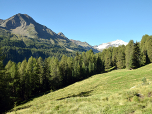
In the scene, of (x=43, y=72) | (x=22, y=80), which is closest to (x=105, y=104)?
(x=22, y=80)

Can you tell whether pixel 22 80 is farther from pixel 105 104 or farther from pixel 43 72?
pixel 105 104

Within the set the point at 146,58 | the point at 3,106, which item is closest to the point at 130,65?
the point at 146,58

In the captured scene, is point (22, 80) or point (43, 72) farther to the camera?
point (43, 72)

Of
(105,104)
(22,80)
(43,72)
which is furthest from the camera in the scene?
(43,72)

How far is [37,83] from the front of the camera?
46.5 meters

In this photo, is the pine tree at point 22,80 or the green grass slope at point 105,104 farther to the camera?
the pine tree at point 22,80

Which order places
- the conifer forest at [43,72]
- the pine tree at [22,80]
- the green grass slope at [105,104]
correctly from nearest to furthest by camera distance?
the green grass slope at [105,104] → the conifer forest at [43,72] → the pine tree at [22,80]

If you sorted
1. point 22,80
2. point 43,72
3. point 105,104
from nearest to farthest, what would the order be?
point 105,104 → point 22,80 → point 43,72

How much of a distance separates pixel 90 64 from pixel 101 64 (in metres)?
15.3

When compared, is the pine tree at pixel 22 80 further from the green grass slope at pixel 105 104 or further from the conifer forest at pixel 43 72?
the green grass slope at pixel 105 104

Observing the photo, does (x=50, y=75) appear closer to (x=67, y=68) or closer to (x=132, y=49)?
(x=67, y=68)

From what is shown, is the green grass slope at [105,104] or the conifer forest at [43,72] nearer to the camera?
the green grass slope at [105,104]

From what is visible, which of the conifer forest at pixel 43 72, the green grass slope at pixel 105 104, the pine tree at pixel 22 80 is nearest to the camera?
the green grass slope at pixel 105 104

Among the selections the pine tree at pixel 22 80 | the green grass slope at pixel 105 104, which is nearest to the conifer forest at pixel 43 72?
the pine tree at pixel 22 80
